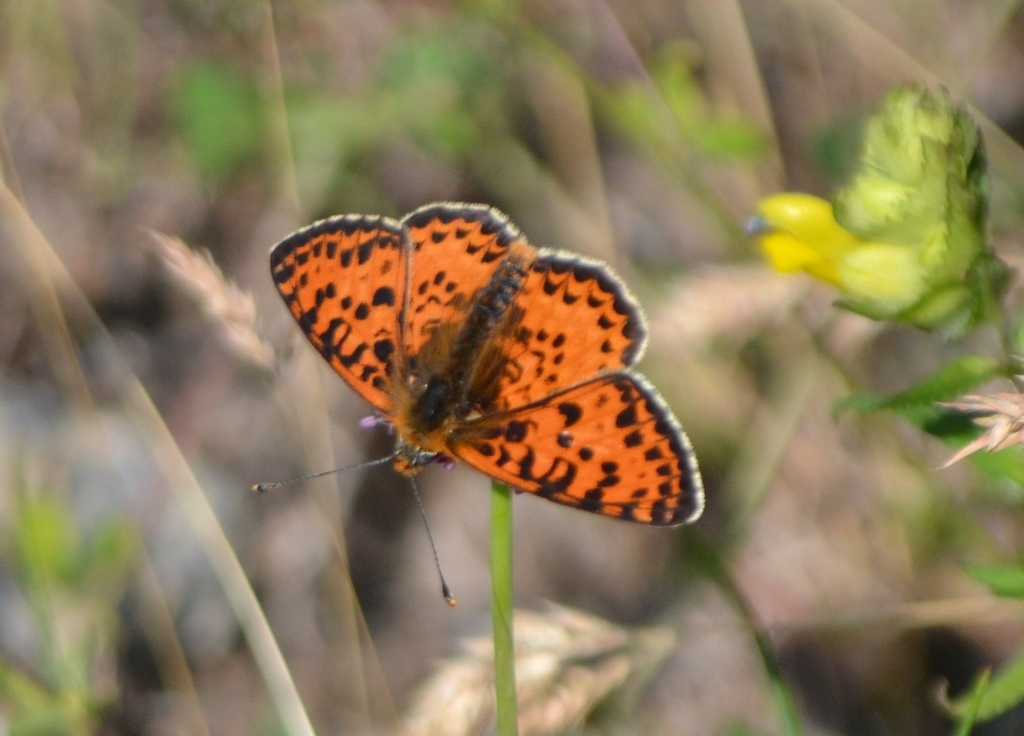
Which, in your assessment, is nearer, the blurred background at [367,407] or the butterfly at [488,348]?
the butterfly at [488,348]

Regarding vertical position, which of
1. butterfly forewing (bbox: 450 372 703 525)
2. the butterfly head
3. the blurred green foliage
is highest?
butterfly forewing (bbox: 450 372 703 525)

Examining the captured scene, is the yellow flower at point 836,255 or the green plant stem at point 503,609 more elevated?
the yellow flower at point 836,255

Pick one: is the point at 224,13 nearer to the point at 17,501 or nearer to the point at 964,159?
the point at 17,501

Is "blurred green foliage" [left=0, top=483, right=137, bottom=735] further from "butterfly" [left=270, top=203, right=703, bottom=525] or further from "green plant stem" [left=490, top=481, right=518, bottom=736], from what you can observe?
"green plant stem" [left=490, top=481, right=518, bottom=736]

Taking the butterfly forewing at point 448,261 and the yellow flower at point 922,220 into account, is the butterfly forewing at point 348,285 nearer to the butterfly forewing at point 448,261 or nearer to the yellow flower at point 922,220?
the butterfly forewing at point 448,261

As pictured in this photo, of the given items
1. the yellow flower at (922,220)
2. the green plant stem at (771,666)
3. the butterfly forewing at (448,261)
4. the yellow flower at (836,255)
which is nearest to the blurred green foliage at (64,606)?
the butterfly forewing at (448,261)

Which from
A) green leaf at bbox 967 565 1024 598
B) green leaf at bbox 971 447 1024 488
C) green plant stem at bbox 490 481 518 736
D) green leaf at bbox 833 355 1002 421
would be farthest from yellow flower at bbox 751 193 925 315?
green plant stem at bbox 490 481 518 736

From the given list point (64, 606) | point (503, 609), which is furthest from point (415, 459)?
point (64, 606)
